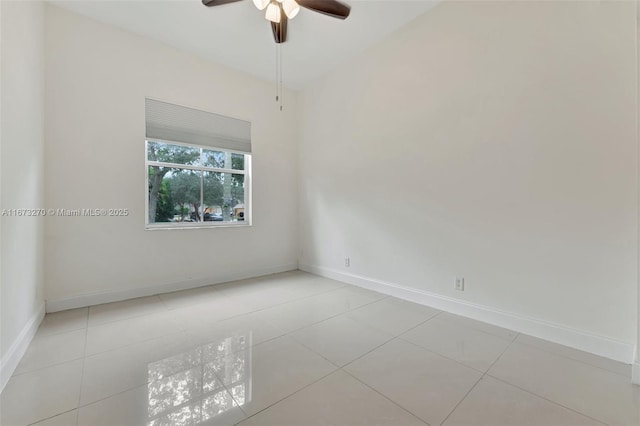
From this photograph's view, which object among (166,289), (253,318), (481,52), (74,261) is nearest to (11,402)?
(253,318)

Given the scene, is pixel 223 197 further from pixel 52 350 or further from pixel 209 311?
pixel 52 350

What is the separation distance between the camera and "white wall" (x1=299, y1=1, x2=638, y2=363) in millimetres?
1899

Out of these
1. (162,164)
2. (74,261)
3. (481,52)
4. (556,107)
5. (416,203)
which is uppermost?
(481,52)

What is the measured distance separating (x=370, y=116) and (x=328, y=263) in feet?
7.45

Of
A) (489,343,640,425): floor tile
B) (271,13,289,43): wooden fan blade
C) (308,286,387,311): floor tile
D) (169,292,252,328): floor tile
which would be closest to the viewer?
(489,343,640,425): floor tile

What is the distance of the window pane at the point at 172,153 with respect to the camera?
336 centimetres

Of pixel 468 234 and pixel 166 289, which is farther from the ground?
pixel 468 234

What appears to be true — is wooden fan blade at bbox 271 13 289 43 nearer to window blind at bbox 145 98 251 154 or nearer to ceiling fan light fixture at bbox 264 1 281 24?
ceiling fan light fixture at bbox 264 1 281 24

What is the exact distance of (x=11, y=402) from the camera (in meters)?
1.44

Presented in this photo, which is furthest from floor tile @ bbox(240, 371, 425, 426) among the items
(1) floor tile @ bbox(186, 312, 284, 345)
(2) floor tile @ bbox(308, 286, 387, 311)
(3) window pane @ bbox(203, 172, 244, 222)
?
(3) window pane @ bbox(203, 172, 244, 222)

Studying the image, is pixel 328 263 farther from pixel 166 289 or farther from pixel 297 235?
pixel 166 289

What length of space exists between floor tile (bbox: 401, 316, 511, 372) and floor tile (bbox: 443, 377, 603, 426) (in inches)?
9.7

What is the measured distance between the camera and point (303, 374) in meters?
1.71

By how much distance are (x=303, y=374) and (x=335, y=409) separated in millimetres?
354
